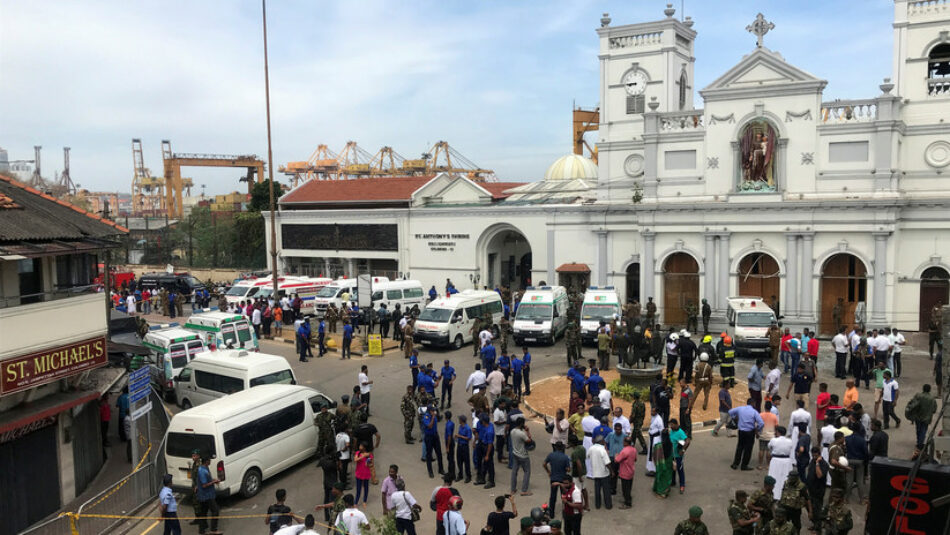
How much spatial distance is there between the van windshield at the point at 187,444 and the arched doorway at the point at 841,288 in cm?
2456

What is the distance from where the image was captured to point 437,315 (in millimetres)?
27297

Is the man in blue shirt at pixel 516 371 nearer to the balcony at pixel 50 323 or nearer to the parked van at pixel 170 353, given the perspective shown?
the parked van at pixel 170 353

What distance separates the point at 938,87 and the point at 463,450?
26.8 metres

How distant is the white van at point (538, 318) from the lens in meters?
27.4

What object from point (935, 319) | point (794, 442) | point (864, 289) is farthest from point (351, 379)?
point (864, 289)

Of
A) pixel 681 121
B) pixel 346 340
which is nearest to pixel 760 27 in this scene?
pixel 681 121

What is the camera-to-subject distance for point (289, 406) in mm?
15094

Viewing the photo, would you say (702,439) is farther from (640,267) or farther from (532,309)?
(640,267)

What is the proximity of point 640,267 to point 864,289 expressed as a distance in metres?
9.23

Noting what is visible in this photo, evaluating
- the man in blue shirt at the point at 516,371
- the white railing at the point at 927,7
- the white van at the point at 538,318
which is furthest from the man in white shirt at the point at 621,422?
the white railing at the point at 927,7

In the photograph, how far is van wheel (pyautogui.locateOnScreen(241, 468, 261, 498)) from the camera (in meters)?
13.8

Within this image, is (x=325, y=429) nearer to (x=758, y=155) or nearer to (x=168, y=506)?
(x=168, y=506)

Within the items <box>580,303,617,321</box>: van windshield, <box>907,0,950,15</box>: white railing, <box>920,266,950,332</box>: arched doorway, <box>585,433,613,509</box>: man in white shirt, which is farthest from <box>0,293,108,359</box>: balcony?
<box>907,0,950,15</box>: white railing

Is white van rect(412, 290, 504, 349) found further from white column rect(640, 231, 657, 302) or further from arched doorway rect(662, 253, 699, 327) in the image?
arched doorway rect(662, 253, 699, 327)
